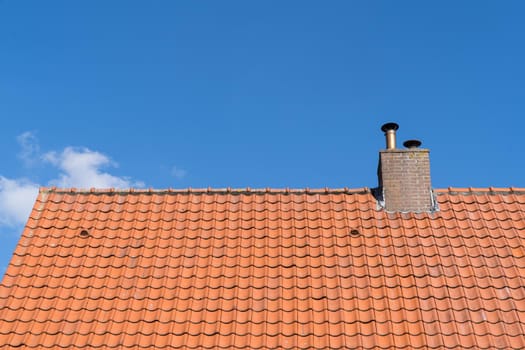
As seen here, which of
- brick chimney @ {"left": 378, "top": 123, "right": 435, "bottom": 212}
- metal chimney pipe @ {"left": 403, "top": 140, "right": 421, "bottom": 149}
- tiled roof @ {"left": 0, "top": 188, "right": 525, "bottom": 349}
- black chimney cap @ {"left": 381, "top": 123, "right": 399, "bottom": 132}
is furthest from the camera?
black chimney cap @ {"left": 381, "top": 123, "right": 399, "bottom": 132}

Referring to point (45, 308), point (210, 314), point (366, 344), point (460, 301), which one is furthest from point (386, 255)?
point (45, 308)

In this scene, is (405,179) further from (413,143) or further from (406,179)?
(413,143)

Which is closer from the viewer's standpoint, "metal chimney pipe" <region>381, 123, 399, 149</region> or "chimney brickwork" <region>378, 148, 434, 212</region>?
"chimney brickwork" <region>378, 148, 434, 212</region>

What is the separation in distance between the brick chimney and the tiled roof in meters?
0.26

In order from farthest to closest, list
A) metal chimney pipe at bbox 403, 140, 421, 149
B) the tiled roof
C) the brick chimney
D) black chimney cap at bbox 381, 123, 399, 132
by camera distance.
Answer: black chimney cap at bbox 381, 123, 399, 132 < metal chimney pipe at bbox 403, 140, 421, 149 < the brick chimney < the tiled roof

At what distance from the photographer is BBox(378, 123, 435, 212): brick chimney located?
1069 cm

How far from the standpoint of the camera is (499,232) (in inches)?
393

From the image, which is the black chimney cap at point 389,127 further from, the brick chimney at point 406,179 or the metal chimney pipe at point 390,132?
the brick chimney at point 406,179

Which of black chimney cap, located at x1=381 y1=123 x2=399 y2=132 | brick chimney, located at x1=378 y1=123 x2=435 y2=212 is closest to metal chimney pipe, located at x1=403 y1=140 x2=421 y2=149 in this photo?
brick chimney, located at x1=378 y1=123 x2=435 y2=212

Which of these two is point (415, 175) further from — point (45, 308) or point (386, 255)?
point (45, 308)

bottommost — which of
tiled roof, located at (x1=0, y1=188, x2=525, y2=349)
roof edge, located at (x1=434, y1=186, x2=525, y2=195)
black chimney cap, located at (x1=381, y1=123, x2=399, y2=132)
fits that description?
tiled roof, located at (x1=0, y1=188, x2=525, y2=349)

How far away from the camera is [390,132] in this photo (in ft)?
38.4

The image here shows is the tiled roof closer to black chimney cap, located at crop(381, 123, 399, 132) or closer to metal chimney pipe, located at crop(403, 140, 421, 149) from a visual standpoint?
metal chimney pipe, located at crop(403, 140, 421, 149)

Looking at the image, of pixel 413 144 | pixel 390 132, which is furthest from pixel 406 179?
pixel 390 132
